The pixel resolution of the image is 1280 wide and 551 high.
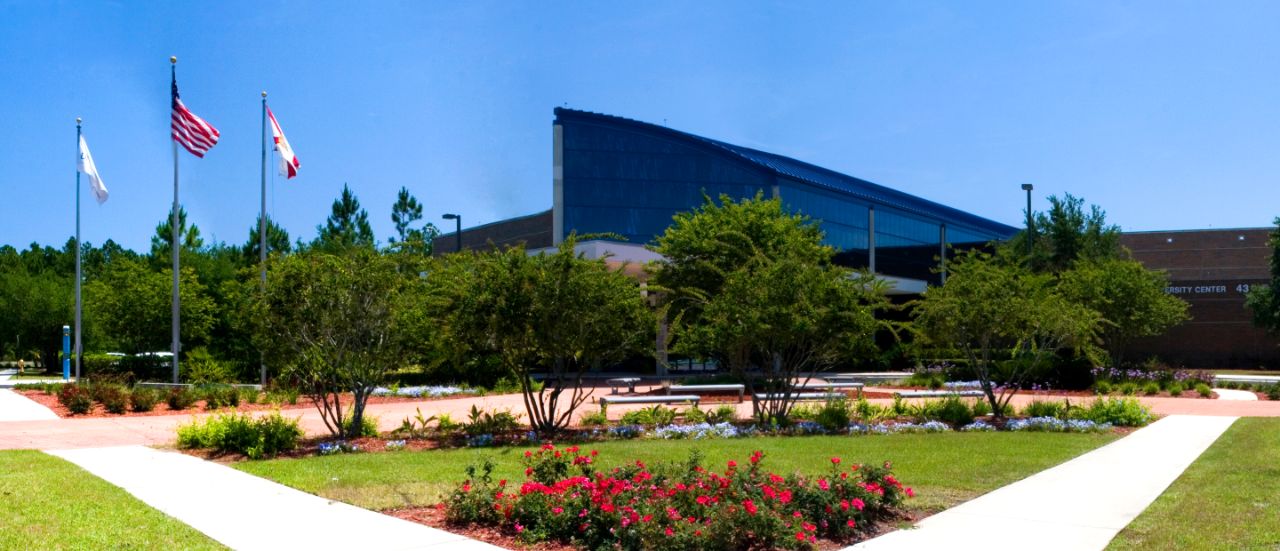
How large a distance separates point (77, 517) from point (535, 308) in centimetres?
777

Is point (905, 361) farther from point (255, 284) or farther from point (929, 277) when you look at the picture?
point (255, 284)

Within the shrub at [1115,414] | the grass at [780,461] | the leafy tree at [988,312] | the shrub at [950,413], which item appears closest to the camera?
the grass at [780,461]

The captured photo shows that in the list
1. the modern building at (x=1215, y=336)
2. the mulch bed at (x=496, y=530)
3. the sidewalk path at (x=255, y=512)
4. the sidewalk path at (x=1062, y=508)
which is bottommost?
the sidewalk path at (x=1062, y=508)

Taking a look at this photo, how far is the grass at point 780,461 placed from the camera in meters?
10.7

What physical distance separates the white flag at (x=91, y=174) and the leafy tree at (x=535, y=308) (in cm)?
2131

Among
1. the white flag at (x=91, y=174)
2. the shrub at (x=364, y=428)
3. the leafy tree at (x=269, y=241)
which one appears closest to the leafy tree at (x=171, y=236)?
the leafy tree at (x=269, y=241)

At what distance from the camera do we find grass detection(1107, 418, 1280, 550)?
8.06m

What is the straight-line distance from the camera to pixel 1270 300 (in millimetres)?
42938

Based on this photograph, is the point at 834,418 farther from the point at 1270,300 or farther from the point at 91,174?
the point at 1270,300

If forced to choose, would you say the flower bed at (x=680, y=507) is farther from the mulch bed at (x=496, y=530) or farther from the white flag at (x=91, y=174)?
the white flag at (x=91, y=174)

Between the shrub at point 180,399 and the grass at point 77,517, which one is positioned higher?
the shrub at point 180,399

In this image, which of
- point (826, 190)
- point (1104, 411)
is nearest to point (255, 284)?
point (1104, 411)

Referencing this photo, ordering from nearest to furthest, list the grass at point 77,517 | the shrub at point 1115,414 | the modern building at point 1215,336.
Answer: the grass at point 77,517 → the shrub at point 1115,414 → the modern building at point 1215,336

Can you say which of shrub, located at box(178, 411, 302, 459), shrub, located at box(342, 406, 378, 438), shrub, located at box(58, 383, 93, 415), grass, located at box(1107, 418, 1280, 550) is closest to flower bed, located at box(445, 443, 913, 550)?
grass, located at box(1107, 418, 1280, 550)
